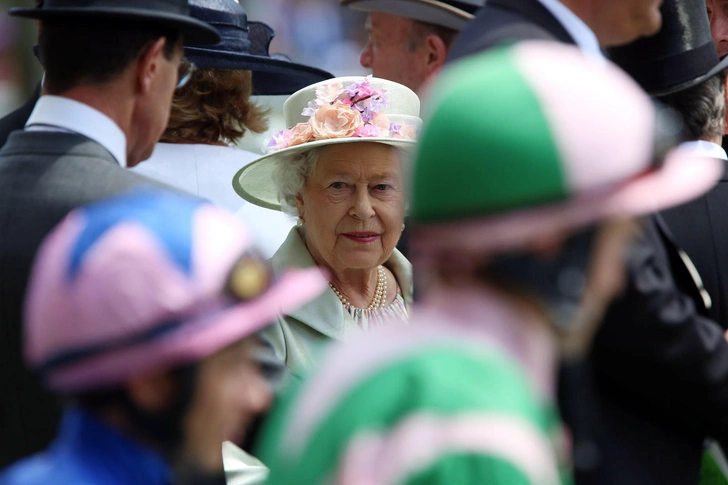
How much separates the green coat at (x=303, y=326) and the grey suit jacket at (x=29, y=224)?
0.92m

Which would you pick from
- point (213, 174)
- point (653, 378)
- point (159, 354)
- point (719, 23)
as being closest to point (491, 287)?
point (159, 354)

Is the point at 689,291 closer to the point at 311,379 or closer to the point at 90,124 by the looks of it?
the point at 311,379

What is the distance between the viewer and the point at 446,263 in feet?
5.46

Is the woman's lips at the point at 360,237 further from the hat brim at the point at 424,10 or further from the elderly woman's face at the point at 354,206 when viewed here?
the hat brim at the point at 424,10

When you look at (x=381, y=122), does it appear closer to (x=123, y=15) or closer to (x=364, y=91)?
(x=364, y=91)

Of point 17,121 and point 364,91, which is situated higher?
point 364,91

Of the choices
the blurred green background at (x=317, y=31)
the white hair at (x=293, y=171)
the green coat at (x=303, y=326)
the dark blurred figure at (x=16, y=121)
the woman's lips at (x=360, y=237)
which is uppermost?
A: the dark blurred figure at (x=16, y=121)

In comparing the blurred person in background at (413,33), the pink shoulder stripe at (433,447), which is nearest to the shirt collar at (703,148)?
the blurred person in background at (413,33)

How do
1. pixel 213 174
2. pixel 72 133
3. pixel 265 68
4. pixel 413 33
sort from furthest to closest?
→ 1. pixel 413 33
2. pixel 265 68
3. pixel 213 174
4. pixel 72 133

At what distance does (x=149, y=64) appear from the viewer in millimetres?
2945

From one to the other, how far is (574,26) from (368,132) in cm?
164

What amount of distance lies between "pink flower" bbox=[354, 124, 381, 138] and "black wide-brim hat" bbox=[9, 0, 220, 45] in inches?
44.4

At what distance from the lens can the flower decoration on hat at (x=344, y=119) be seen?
13.5 feet

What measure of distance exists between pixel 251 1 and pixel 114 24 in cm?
1202
